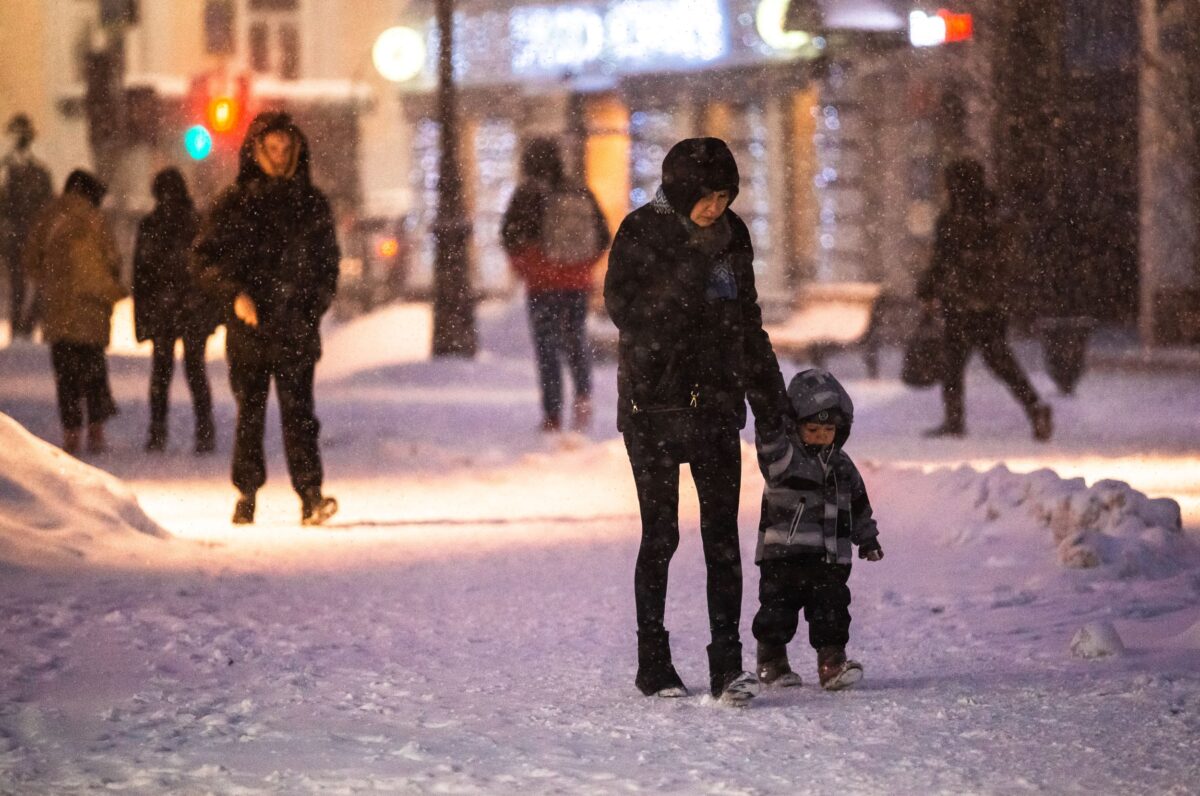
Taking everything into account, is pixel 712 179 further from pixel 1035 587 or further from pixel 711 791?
pixel 1035 587

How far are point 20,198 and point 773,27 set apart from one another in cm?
1037

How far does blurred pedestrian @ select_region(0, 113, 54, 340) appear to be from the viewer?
22500 mm

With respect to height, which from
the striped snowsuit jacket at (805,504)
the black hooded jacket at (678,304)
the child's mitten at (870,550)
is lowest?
the child's mitten at (870,550)

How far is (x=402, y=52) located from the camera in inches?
1400

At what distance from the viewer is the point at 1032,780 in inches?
192

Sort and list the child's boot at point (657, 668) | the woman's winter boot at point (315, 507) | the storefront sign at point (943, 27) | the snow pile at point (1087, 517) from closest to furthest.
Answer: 1. the child's boot at point (657, 668)
2. the snow pile at point (1087, 517)
3. the woman's winter boot at point (315, 507)
4. the storefront sign at point (943, 27)

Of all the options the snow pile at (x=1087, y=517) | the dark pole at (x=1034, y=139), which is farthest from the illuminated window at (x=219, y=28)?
the snow pile at (x=1087, y=517)

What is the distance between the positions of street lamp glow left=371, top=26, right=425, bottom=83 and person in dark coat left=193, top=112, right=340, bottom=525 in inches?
1014

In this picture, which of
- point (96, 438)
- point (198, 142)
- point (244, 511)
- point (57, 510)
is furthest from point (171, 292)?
point (198, 142)

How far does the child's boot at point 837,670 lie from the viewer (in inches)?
237

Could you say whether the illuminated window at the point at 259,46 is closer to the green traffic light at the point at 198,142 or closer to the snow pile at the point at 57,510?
the green traffic light at the point at 198,142

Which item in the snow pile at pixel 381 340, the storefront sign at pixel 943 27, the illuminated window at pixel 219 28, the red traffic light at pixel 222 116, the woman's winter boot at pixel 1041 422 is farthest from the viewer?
the illuminated window at pixel 219 28

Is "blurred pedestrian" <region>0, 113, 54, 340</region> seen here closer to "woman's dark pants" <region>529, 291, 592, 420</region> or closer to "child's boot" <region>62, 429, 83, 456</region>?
"child's boot" <region>62, 429, 83, 456</region>

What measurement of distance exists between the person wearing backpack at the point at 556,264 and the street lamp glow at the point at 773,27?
1274 cm
